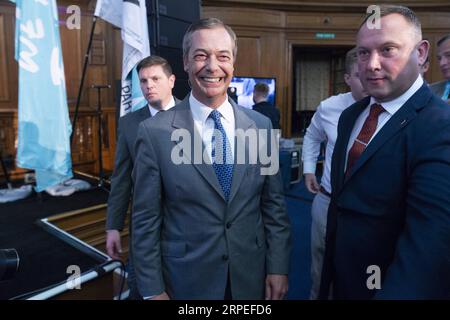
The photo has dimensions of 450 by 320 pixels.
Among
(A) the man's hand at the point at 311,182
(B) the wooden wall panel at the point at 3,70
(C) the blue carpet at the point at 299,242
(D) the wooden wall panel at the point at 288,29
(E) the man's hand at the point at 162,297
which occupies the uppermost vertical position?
(D) the wooden wall panel at the point at 288,29

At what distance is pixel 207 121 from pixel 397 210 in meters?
0.62

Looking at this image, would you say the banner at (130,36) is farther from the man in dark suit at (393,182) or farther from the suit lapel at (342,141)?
the man in dark suit at (393,182)

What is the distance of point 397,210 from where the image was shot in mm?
882

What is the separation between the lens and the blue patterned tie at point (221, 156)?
1146mm

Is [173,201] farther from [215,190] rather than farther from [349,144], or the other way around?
[349,144]

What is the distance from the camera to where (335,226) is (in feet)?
3.48

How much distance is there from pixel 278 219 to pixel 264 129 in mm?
324

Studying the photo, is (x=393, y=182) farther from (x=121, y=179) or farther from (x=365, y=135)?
(x=121, y=179)

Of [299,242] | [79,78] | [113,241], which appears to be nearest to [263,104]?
[299,242]

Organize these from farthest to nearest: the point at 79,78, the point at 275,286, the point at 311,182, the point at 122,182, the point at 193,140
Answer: the point at 79,78 < the point at 311,182 < the point at 122,182 < the point at 275,286 < the point at 193,140

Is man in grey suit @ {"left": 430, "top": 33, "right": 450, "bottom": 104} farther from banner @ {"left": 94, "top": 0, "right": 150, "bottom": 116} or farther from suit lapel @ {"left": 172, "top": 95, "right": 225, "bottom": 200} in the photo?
banner @ {"left": 94, "top": 0, "right": 150, "bottom": 116}

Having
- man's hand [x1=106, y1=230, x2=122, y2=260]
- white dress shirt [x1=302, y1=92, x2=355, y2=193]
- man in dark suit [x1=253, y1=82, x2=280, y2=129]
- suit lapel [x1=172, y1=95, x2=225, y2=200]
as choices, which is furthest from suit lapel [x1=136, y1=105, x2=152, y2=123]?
man in dark suit [x1=253, y1=82, x2=280, y2=129]

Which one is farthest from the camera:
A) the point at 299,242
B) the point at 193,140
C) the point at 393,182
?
the point at 299,242

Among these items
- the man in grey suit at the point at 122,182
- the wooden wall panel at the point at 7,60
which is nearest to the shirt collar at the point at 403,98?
the man in grey suit at the point at 122,182
